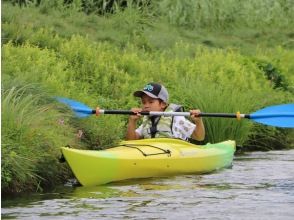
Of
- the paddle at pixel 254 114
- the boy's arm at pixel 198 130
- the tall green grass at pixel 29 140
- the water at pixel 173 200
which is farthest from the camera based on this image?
the boy's arm at pixel 198 130

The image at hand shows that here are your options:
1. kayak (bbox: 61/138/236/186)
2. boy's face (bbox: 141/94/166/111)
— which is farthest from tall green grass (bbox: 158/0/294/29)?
kayak (bbox: 61/138/236/186)

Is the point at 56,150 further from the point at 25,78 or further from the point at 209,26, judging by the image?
the point at 209,26

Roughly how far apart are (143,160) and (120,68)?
4.53 metres

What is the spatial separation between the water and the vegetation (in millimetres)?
388

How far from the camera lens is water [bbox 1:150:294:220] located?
6.95 m

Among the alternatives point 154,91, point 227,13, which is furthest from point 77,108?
point 227,13

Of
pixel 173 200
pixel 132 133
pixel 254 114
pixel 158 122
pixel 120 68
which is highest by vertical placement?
pixel 120 68

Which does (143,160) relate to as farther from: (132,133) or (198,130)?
(198,130)

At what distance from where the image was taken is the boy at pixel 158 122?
9891 mm

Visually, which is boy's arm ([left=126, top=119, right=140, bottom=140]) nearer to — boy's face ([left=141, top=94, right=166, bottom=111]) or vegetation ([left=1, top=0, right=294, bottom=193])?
vegetation ([left=1, top=0, right=294, bottom=193])

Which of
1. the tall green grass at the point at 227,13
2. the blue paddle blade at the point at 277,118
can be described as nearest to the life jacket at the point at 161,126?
the blue paddle blade at the point at 277,118

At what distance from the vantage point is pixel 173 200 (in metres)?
7.69

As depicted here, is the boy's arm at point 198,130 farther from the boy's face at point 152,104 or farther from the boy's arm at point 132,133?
the boy's arm at point 132,133

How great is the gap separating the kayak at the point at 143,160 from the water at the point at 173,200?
0.10 meters
